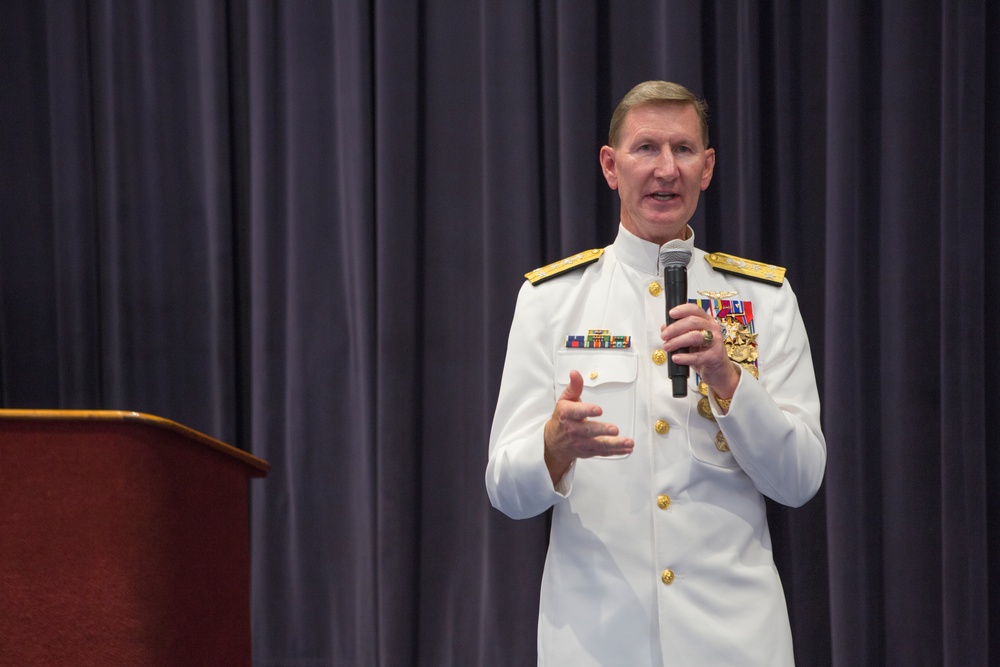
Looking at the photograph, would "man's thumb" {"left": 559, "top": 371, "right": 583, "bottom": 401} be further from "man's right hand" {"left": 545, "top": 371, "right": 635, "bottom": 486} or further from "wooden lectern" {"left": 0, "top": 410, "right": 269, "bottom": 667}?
"wooden lectern" {"left": 0, "top": 410, "right": 269, "bottom": 667}

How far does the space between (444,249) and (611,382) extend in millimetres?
1111

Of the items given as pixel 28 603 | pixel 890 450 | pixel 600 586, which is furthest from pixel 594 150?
pixel 28 603

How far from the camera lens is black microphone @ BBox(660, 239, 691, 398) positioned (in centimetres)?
133

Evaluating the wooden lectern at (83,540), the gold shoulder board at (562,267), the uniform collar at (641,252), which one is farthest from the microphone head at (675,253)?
the wooden lectern at (83,540)

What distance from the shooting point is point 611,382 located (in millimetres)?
1624

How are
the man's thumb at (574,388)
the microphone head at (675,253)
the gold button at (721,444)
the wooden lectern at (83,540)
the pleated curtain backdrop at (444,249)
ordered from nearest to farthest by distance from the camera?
the wooden lectern at (83,540), the man's thumb at (574,388), the microphone head at (675,253), the gold button at (721,444), the pleated curtain backdrop at (444,249)

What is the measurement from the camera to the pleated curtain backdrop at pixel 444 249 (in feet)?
7.90

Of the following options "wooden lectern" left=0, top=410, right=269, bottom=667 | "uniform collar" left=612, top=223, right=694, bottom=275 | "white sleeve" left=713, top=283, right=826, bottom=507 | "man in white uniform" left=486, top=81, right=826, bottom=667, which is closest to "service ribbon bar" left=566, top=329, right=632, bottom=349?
"man in white uniform" left=486, top=81, right=826, bottom=667

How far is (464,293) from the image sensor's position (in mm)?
2623

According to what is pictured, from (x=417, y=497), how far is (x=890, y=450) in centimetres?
125

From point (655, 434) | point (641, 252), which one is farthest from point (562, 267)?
point (655, 434)

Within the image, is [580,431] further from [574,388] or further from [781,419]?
[781,419]

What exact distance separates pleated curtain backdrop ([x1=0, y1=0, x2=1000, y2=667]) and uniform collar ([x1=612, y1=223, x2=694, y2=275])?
2.54ft

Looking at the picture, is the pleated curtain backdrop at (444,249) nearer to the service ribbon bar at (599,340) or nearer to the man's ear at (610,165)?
the man's ear at (610,165)
